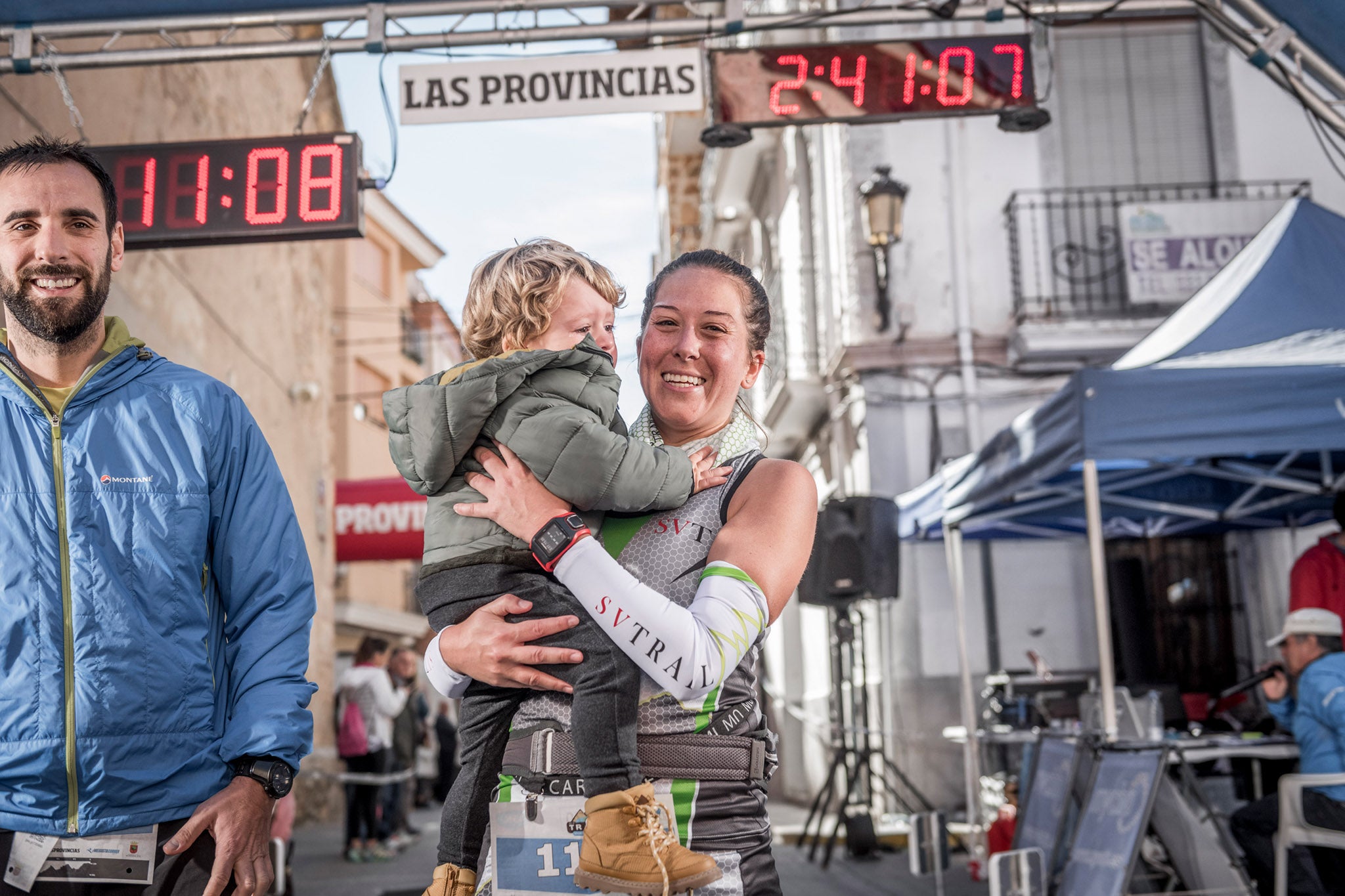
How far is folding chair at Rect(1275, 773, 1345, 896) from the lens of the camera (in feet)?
19.7

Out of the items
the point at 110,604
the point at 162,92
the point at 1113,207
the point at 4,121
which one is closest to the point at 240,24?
the point at 4,121

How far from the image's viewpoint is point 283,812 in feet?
25.7

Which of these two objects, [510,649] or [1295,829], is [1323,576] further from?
[510,649]

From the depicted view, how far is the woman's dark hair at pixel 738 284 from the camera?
2395 millimetres

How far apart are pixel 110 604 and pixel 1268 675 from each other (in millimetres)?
6232

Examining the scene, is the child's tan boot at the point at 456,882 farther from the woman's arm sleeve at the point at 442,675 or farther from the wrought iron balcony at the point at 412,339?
the wrought iron balcony at the point at 412,339

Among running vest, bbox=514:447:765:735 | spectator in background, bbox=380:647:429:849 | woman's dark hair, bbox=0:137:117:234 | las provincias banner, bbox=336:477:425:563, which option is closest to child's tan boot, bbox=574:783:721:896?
running vest, bbox=514:447:765:735

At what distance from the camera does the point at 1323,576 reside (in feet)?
22.1

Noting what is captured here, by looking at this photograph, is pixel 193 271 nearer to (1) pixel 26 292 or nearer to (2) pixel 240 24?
(2) pixel 240 24

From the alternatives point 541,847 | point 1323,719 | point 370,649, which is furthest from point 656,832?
point 370,649

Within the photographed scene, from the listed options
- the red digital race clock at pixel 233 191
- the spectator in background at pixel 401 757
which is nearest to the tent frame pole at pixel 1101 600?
the red digital race clock at pixel 233 191

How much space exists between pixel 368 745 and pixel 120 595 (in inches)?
398

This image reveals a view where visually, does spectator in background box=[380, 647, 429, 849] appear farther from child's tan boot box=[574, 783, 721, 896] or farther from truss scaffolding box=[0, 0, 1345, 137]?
child's tan boot box=[574, 783, 721, 896]

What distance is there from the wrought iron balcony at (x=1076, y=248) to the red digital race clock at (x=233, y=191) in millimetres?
7502
